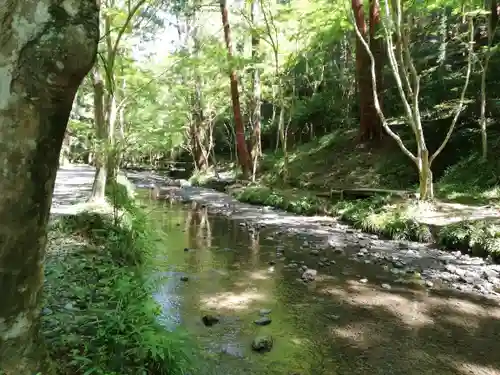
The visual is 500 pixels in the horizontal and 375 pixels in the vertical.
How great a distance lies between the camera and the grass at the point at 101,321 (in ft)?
9.04

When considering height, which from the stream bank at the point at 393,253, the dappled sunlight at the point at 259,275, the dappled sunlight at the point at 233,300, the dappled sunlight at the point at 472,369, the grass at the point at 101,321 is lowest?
the dappled sunlight at the point at 233,300

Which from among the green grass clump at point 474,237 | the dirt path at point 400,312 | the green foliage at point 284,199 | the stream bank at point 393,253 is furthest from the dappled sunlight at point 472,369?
the green foliage at point 284,199

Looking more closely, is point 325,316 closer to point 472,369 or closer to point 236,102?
point 472,369

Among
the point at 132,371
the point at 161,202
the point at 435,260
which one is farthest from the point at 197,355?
the point at 161,202

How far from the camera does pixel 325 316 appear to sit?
16.2ft

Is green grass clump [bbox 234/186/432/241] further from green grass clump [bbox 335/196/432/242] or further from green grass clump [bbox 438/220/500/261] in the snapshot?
green grass clump [bbox 438/220/500/261]

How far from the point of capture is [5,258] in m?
1.68

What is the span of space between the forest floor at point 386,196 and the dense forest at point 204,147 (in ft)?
0.18

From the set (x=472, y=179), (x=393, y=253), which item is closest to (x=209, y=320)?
(x=393, y=253)

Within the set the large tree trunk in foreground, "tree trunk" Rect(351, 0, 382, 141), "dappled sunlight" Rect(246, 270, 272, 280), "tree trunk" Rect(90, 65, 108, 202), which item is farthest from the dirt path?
"tree trunk" Rect(351, 0, 382, 141)

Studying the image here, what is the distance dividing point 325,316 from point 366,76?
1155 cm

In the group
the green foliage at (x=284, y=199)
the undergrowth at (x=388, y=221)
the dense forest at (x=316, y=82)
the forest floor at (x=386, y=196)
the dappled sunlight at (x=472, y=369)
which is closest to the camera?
the dappled sunlight at (x=472, y=369)

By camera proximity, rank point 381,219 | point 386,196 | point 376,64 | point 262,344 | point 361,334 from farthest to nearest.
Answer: point 376,64
point 386,196
point 381,219
point 361,334
point 262,344

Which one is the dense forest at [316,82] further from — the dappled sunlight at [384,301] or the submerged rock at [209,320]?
the dappled sunlight at [384,301]
